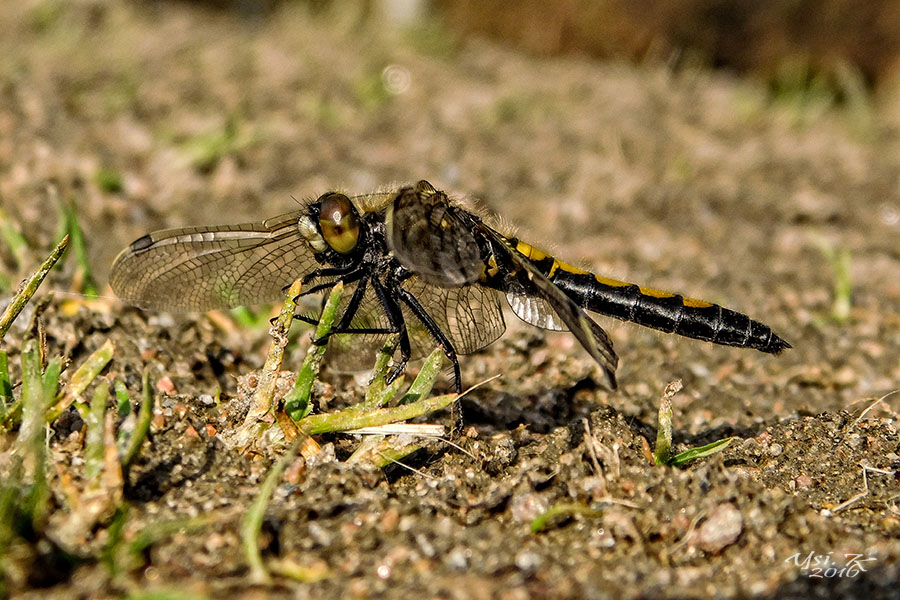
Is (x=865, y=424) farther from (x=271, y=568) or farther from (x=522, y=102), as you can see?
(x=522, y=102)

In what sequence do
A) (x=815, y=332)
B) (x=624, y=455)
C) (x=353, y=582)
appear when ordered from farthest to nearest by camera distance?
1. (x=815, y=332)
2. (x=624, y=455)
3. (x=353, y=582)

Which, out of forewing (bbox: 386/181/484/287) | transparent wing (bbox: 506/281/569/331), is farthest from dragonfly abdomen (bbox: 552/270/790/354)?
forewing (bbox: 386/181/484/287)

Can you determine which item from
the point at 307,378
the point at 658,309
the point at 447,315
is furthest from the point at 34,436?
the point at 658,309

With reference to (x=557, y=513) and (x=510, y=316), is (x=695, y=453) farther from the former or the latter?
(x=510, y=316)

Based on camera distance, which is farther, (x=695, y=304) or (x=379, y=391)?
(x=695, y=304)

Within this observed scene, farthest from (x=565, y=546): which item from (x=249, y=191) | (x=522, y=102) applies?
(x=522, y=102)

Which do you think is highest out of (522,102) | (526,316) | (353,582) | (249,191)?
(522,102)

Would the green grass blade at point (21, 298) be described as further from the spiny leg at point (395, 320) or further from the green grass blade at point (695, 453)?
the green grass blade at point (695, 453)
